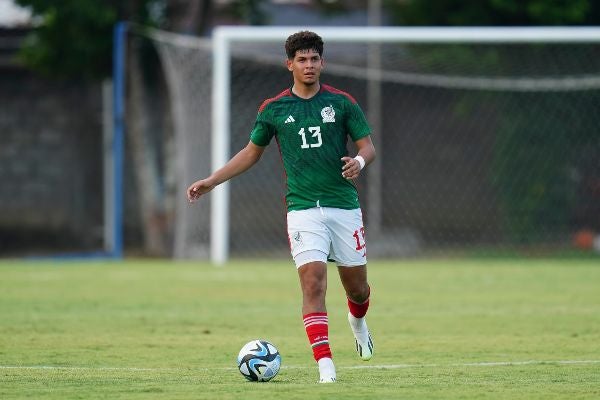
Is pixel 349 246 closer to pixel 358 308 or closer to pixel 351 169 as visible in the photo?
pixel 351 169

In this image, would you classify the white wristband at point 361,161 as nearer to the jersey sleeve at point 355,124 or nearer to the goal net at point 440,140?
the jersey sleeve at point 355,124

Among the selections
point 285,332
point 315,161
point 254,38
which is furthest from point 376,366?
point 254,38

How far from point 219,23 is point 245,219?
6.95 meters

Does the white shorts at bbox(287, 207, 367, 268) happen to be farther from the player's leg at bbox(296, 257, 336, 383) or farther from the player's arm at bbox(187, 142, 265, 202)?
the player's arm at bbox(187, 142, 265, 202)

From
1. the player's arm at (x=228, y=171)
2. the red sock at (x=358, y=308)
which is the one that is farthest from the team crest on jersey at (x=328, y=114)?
the red sock at (x=358, y=308)

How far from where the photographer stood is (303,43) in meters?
A: 8.58

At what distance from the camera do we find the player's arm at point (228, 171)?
346 inches

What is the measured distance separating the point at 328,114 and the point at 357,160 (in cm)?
41

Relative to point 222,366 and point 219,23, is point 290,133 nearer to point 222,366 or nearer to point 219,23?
point 222,366

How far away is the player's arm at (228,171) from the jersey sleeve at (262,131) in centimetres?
4

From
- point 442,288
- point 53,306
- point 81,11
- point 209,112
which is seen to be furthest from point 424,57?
point 53,306

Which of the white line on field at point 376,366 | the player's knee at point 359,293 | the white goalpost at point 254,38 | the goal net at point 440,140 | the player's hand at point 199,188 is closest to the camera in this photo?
the player's hand at point 199,188

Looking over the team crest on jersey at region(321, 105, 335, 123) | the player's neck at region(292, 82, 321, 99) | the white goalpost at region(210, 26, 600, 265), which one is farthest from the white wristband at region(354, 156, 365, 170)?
the white goalpost at region(210, 26, 600, 265)

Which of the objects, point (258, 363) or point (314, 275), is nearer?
point (258, 363)
